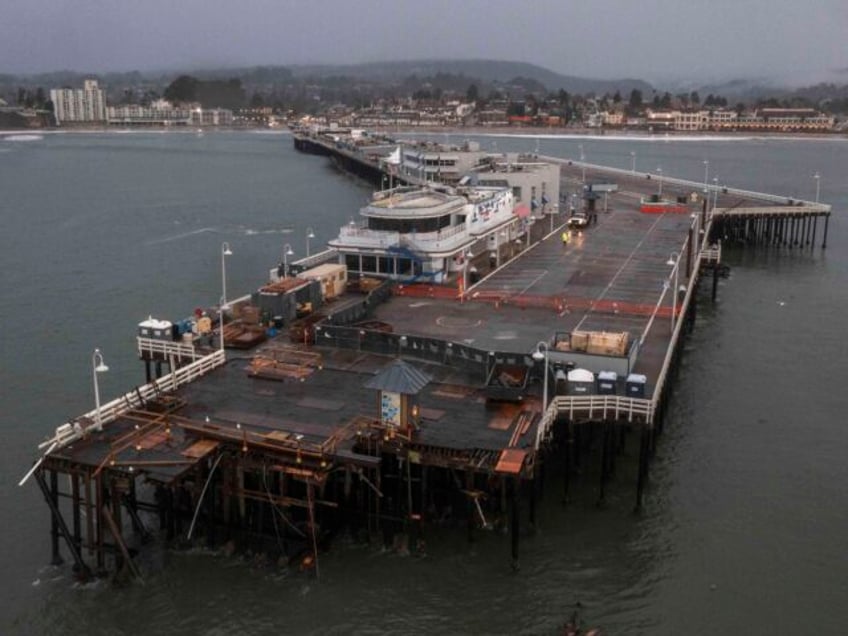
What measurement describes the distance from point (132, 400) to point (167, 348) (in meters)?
5.92

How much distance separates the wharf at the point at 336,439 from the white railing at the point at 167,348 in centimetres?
12

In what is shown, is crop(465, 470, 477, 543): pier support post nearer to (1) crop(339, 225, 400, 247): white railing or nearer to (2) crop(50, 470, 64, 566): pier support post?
(2) crop(50, 470, 64, 566): pier support post

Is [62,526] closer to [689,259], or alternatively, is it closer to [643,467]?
[643,467]

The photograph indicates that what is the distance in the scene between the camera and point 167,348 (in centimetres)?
3766

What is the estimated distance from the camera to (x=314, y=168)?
187125 millimetres

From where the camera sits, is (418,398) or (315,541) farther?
(418,398)

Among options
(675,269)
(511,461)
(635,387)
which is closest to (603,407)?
(635,387)

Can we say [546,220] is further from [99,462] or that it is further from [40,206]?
[40,206]

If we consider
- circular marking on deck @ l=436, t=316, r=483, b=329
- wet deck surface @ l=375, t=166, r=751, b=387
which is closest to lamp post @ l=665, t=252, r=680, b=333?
wet deck surface @ l=375, t=166, r=751, b=387

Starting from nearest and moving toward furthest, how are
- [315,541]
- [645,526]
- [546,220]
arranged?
[315,541]
[645,526]
[546,220]

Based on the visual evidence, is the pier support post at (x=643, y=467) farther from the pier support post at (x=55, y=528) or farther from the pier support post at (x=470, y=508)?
the pier support post at (x=55, y=528)

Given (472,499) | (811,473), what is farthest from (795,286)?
(472,499)

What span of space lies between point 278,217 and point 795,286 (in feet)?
194

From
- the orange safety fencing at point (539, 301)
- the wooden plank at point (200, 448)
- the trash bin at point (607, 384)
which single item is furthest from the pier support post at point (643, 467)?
the wooden plank at point (200, 448)
